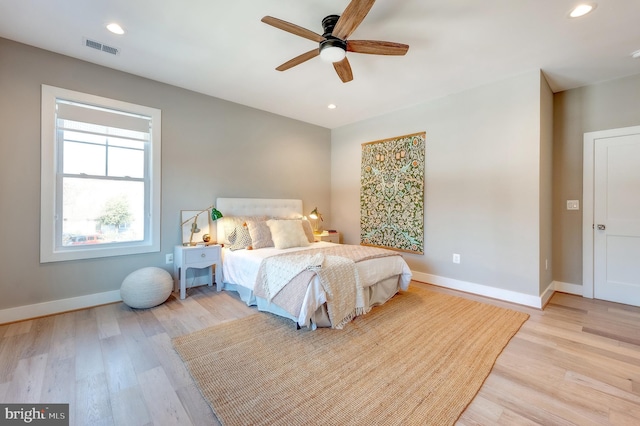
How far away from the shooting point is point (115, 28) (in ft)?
7.81

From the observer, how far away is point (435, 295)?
3459mm

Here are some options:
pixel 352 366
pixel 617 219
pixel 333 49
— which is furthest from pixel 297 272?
pixel 617 219

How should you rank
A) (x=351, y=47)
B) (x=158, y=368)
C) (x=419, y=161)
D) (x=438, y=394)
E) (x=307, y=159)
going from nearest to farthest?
(x=438, y=394), (x=158, y=368), (x=351, y=47), (x=419, y=161), (x=307, y=159)

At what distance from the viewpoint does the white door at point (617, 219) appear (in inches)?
122

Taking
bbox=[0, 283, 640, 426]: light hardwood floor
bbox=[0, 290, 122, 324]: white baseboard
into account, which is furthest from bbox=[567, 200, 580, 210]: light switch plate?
bbox=[0, 290, 122, 324]: white baseboard

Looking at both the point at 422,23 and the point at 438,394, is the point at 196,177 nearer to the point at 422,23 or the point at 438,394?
the point at 422,23

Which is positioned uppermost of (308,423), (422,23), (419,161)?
(422,23)

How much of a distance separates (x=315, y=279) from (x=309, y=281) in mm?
57

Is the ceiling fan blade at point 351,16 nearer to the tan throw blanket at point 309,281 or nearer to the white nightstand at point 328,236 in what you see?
the tan throw blanket at point 309,281

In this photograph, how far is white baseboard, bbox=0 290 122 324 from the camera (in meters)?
2.59

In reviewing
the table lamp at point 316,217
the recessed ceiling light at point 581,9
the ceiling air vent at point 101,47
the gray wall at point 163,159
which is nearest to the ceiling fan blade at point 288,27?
the ceiling air vent at point 101,47

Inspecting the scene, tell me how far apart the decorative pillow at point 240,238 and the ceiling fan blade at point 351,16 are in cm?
258

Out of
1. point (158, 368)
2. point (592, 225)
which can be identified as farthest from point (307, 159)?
point (592, 225)

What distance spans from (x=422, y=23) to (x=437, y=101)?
1823mm
